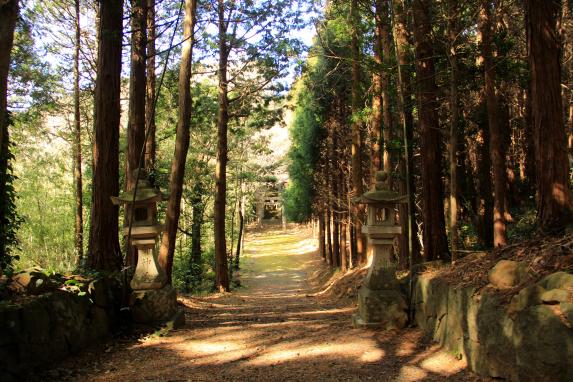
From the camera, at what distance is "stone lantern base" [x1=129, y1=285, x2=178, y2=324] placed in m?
7.40

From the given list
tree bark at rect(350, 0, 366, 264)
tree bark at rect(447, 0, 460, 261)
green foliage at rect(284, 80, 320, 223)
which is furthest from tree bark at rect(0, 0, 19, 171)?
green foliage at rect(284, 80, 320, 223)

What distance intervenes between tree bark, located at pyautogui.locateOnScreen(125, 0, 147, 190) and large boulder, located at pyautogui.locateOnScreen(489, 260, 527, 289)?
7.63 m

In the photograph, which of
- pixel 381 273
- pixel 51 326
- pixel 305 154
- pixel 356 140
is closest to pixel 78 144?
pixel 356 140

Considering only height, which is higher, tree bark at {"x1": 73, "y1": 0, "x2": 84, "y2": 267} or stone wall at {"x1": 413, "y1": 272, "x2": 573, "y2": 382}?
tree bark at {"x1": 73, "y1": 0, "x2": 84, "y2": 267}

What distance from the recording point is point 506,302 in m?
4.46

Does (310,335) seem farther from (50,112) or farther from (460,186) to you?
(50,112)

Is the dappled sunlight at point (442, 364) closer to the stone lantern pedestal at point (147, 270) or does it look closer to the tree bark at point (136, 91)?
the stone lantern pedestal at point (147, 270)

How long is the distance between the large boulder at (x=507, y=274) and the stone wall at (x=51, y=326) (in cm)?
502

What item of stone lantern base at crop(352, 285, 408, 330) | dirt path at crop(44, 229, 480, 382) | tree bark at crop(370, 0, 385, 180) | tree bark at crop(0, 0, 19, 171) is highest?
tree bark at crop(370, 0, 385, 180)

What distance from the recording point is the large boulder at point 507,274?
15.3ft

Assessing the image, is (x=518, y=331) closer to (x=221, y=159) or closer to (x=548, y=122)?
(x=548, y=122)

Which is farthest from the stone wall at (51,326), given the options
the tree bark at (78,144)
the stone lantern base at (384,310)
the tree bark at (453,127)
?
the tree bark at (78,144)

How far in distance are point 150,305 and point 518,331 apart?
5.59 m

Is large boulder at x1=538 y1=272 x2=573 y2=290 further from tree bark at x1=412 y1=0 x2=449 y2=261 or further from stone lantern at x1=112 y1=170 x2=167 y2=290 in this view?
stone lantern at x1=112 y1=170 x2=167 y2=290
